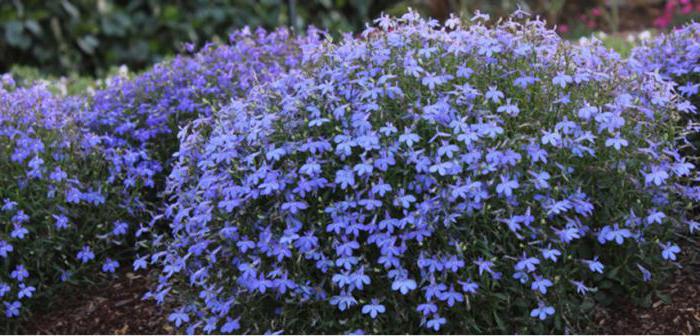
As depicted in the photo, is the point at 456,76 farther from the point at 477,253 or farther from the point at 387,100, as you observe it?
the point at 477,253

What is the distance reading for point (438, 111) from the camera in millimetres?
2777

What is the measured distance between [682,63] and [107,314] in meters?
2.46

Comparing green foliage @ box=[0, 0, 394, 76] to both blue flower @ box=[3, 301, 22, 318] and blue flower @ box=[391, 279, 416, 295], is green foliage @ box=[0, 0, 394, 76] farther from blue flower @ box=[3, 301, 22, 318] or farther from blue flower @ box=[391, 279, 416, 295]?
blue flower @ box=[391, 279, 416, 295]

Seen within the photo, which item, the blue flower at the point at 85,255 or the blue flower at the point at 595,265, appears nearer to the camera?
the blue flower at the point at 595,265

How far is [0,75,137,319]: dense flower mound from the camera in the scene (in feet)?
11.0

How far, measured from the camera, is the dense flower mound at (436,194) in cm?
267

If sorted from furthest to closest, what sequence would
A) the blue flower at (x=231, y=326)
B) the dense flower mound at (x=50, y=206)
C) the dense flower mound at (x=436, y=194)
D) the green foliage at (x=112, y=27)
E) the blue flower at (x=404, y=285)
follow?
the green foliage at (x=112, y=27) → the dense flower mound at (x=50, y=206) → the blue flower at (x=231, y=326) → the dense flower mound at (x=436, y=194) → the blue flower at (x=404, y=285)

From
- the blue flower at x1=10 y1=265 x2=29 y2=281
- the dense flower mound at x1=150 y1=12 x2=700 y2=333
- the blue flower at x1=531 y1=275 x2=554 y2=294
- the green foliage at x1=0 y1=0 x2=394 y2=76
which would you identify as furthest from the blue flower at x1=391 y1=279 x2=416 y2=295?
the green foliage at x1=0 y1=0 x2=394 y2=76

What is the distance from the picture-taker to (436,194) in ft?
8.92

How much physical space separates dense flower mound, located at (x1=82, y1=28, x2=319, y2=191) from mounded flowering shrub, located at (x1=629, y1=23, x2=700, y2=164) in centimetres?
144

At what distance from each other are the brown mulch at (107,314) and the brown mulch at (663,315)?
1.56m

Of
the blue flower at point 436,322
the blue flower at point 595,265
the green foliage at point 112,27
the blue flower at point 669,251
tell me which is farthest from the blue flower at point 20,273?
the green foliage at point 112,27

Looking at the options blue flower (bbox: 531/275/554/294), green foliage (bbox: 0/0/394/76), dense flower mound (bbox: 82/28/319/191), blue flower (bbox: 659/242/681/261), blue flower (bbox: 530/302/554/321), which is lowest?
blue flower (bbox: 530/302/554/321)

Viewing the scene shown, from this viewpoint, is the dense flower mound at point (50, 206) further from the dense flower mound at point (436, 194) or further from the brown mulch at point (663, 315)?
the brown mulch at point (663, 315)
